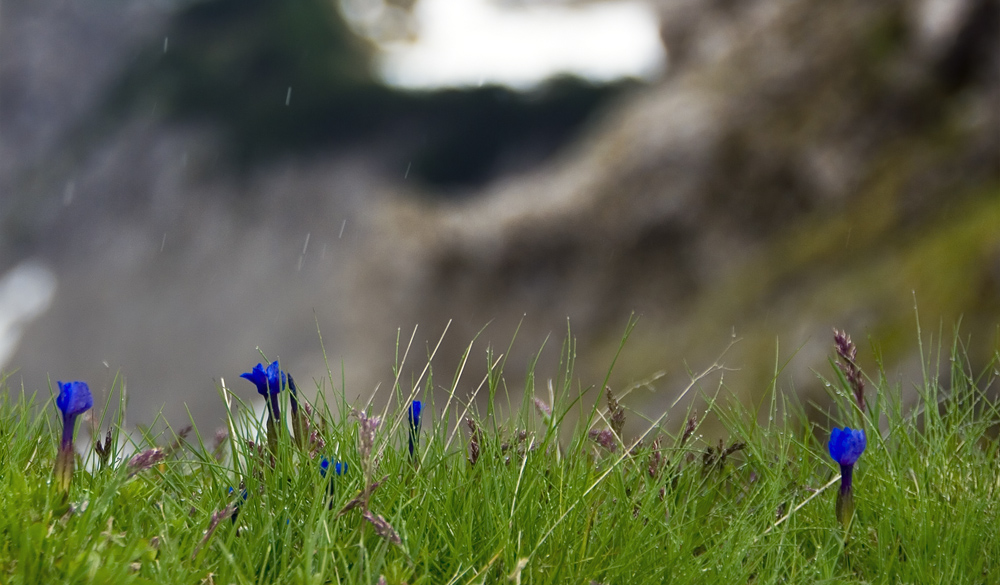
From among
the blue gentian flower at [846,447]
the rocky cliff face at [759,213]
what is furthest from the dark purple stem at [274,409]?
the rocky cliff face at [759,213]

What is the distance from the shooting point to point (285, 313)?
57.0 meters

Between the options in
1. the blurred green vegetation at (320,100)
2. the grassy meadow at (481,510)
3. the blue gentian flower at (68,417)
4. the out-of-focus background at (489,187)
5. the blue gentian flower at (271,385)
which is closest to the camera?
the grassy meadow at (481,510)

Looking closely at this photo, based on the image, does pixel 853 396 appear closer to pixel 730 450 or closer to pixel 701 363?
pixel 730 450

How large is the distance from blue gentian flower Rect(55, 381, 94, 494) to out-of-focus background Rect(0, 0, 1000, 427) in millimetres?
490

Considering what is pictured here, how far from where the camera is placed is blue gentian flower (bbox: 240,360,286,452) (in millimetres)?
2270

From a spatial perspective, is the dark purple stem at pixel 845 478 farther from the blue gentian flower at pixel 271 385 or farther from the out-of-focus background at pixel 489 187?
the blue gentian flower at pixel 271 385

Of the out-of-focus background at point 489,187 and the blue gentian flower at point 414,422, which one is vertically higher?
the out-of-focus background at point 489,187

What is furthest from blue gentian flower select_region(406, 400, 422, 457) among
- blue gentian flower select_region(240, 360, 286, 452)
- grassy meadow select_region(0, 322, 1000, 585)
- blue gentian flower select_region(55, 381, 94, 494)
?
blue gentian flower select_region(55, 381, 94, 494)

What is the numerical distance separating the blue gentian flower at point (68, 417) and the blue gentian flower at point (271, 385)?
0.39 metres

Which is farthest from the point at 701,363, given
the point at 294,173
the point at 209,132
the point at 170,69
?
the point at 170,69

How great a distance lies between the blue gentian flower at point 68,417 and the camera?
2049 millimetres

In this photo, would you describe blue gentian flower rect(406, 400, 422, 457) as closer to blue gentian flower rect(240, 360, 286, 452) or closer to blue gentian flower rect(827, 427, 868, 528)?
blue gentian flower rect(240, 360, 286, 452)

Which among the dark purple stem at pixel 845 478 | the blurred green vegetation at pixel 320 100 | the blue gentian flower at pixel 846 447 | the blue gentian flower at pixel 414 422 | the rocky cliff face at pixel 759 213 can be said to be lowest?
the dark purple stem at pixel 845 478

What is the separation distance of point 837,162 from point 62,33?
9437 centimetres
